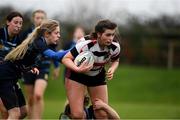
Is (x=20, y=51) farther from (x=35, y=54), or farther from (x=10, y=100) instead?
(x=10, y=100)

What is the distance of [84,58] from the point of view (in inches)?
346

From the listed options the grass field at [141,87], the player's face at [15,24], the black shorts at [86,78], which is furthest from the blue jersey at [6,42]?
the grass field at [141,87]

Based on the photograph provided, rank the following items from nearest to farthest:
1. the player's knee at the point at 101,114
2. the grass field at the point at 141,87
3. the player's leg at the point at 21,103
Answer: the player's knee at the point at 101,114 → the player's leg at the point at 21,103 → the grass field at the point at 141,87

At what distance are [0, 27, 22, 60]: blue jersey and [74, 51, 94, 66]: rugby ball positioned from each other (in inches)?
65.0

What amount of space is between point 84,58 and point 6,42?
1.95 meters

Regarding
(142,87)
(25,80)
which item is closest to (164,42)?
(142,87)

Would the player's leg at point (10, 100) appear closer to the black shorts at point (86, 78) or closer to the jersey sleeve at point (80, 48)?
the black shorts at point (86, 78)

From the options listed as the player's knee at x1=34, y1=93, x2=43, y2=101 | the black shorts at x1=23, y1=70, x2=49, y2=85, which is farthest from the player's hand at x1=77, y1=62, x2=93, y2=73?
the black shorts at x1=23, y1=70, x2=49, y2=85

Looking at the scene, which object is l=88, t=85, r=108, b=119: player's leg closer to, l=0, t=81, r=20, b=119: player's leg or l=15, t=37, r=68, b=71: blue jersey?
l=15, t=37, r=68, b=71: blue jersey

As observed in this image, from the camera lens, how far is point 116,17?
123ft

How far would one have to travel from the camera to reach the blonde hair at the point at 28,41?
29.5ft

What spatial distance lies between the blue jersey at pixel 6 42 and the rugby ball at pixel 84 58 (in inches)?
65.0

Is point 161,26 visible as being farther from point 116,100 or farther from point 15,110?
point 15,110

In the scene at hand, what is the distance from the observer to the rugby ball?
880 centimetres
